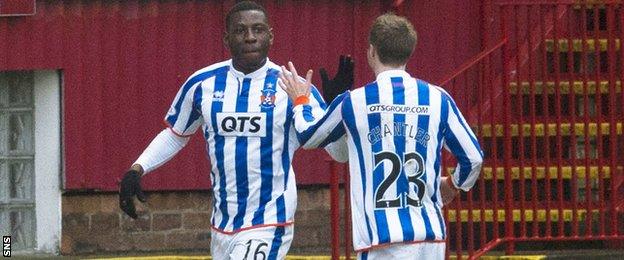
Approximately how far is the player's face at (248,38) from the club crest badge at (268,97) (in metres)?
0.13

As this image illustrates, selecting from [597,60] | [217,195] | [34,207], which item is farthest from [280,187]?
[34,207]

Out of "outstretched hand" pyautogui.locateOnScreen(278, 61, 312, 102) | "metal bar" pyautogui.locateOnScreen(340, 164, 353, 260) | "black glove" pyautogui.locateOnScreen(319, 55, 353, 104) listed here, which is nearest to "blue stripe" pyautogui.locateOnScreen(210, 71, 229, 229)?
"black glove" pyautogui.locateOnScreen(319, 55, 353, 104)

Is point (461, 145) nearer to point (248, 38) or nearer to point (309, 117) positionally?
point (309, 117)

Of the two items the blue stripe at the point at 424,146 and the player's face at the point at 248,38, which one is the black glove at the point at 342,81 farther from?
the blue stripe at the point at 424,146

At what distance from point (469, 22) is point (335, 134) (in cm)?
652

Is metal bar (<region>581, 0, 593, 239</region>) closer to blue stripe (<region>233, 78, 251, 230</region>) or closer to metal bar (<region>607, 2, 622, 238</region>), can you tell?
metal bar (<region>607, 2, 622, 238</region>)

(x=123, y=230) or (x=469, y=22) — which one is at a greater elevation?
(x=469, y=22)

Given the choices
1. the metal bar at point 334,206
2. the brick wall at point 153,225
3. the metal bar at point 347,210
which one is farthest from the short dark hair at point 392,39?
the brick wall at point 153,225

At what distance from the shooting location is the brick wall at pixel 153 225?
14.5 metres

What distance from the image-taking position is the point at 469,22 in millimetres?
14781

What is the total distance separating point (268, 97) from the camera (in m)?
9.41

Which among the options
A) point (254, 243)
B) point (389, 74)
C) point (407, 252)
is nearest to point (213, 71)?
point (254, 243)

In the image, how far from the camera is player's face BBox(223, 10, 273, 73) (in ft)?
30.8

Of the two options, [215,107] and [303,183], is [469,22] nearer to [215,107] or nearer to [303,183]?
[303,183]
